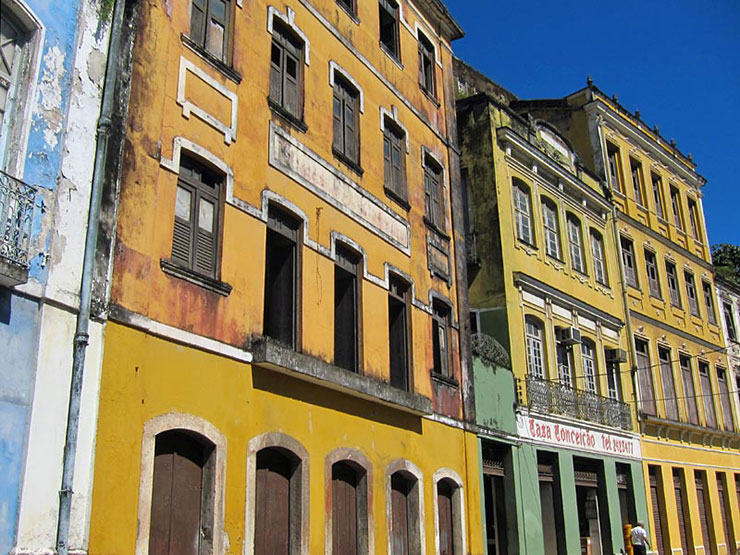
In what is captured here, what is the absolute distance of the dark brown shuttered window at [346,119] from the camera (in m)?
14.4

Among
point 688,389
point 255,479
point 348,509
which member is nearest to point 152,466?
point 255,479

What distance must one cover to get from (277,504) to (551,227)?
13.7 metres

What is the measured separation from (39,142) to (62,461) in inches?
130

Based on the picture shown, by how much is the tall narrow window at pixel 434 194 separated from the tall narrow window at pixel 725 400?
1796 centimetres

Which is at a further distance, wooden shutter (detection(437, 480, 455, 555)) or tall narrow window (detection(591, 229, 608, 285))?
tall narrow window (detection(591, 229, 608, 285))

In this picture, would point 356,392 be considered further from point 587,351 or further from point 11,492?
point 587,351

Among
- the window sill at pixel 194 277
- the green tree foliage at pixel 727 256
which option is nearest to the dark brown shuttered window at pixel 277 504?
the window sill at pixel 194 277

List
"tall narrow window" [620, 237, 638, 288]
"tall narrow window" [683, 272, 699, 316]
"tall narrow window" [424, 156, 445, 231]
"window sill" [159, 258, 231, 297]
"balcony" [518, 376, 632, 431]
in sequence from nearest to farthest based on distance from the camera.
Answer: "window sill" [159, 258, 231, 297] < "tall narrow window" [424, 156, 445, 231] < "balcony" [518, 376, 632, 431] < "tall narrow window" [620, 237, 638, 288] < "tall narrow window" [683, 272, 699, 316]

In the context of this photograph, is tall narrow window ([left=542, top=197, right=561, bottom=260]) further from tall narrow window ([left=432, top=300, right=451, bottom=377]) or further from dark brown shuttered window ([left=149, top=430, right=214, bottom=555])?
dark brown shuttered window ([left=149, top=430, right=214, bottom=555])

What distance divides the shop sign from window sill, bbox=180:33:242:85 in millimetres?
10572

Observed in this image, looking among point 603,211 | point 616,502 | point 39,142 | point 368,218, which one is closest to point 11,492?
point 39,142

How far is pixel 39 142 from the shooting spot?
8266mm

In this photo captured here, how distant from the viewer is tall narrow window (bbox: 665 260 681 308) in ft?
94.4

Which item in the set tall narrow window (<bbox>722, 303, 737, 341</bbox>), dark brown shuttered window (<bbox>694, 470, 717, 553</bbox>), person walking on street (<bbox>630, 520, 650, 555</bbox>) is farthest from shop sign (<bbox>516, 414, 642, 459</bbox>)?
tall narrow window (<bbox>722, 303, 737, 341</bbox>)
